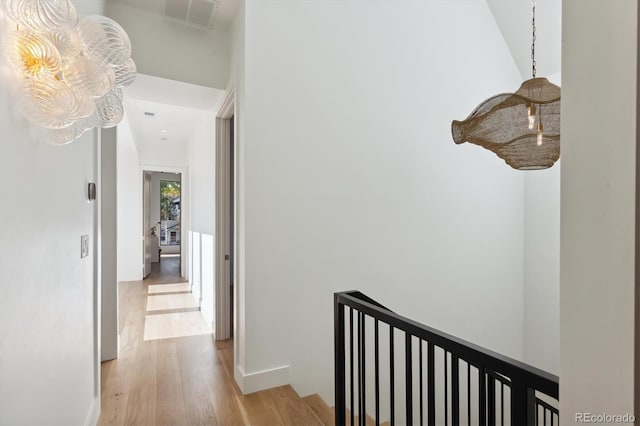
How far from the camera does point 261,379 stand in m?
2.40

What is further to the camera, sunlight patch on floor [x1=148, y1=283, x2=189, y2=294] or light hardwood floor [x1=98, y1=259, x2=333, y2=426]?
sunlight patch on floor [x1=148, y1=283, x2=189, y2=294]

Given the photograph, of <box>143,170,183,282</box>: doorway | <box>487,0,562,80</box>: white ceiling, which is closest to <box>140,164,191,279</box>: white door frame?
<box>143,170,183,282</box>: doorway

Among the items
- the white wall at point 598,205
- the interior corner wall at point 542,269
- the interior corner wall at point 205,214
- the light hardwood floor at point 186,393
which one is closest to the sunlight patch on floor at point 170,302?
the interior corner wall at point 205,214

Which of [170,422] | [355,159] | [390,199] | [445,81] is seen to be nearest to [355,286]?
[390,199]

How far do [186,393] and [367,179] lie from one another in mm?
2117

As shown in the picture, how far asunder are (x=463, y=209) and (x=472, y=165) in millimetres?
498

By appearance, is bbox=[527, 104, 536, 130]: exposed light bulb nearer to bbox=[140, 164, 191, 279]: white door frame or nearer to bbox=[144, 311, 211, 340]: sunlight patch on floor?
bbox=[144, 311, 211, 340]: sunlight patch on floor

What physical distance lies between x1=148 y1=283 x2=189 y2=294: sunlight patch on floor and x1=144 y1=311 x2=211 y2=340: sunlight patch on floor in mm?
1514

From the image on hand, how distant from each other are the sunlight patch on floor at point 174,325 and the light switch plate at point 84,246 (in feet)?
6.68

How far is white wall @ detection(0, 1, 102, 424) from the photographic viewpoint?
2.87 ft

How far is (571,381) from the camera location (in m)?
0.57

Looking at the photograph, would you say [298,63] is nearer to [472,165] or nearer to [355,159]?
[355,159]

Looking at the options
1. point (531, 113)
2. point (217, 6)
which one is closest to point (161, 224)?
point (217, 6)

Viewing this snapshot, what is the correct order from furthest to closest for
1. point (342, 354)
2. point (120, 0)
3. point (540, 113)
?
1. point (120, 0)
2. point (540, 113)
3. point (342, 354)
